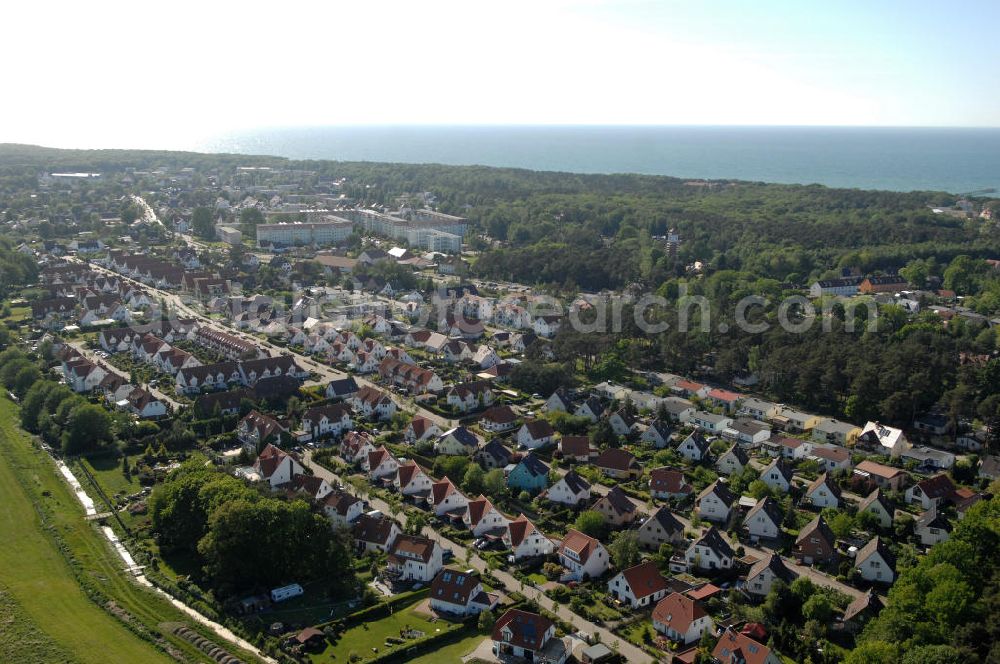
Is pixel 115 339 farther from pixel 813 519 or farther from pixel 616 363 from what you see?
pixel 813 519

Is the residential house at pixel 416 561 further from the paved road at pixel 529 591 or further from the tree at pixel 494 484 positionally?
the tree at pixel 494 484

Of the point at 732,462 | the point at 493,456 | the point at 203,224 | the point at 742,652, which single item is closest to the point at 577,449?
the point at 493,456

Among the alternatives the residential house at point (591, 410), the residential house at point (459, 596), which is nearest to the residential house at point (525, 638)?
the residential house at point (459, 596)

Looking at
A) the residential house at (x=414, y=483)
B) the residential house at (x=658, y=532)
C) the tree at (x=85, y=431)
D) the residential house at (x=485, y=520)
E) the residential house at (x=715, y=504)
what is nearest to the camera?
the residential house at (x=658, y=532)

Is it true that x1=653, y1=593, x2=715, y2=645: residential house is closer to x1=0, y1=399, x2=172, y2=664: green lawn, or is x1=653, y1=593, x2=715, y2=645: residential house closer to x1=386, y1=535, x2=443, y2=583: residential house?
x1=386, y1=535, x2=443, y2=583: residential house

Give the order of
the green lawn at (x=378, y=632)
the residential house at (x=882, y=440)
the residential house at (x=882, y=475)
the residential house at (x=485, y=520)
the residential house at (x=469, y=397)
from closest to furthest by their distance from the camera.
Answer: the green lawn at (x=378, y=632) < the residential house at (x=485, y=520) < the residential house at (x=882, y=475) < the residential house at (x=882, y=440) < the residential house at (x=469, y=397)

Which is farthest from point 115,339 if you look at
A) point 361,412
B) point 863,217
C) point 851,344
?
point 863,217

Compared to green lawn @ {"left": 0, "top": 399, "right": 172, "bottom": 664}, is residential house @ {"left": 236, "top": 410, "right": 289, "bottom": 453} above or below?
above

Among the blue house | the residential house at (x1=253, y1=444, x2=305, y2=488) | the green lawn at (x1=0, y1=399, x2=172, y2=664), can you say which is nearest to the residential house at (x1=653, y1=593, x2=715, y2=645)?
the blue house
